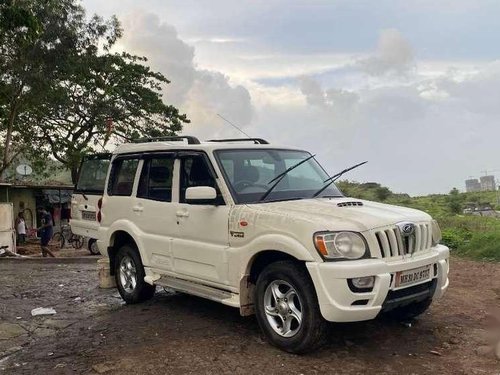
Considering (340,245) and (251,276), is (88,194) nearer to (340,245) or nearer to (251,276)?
(251,276)

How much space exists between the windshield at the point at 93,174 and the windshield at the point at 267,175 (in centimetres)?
403

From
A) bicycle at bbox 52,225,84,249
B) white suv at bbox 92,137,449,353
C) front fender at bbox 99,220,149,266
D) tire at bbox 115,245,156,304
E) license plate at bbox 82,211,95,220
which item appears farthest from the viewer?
bicycle at bbox 52,225,84,249

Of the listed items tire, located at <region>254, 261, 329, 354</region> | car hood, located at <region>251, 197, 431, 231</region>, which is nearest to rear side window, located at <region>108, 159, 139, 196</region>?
car hood, located at <region>251, 197, 431, 231</region>

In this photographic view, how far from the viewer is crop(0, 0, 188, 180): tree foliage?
1916 centimetres

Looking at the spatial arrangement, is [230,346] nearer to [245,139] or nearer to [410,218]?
[410,218]

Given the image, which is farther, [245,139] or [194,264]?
[245,139]

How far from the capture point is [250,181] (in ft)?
18.6

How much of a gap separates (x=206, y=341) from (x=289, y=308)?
103 centimetres

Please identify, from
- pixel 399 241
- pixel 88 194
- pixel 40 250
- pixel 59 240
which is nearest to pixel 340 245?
pixel 399 241

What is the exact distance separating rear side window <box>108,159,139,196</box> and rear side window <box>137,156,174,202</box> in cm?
26

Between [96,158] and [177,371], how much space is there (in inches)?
240

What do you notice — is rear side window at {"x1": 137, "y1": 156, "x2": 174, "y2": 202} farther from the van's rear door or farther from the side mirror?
the van's rear door

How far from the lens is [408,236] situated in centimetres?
485

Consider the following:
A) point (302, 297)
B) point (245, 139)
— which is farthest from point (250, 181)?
point (302, 297)
